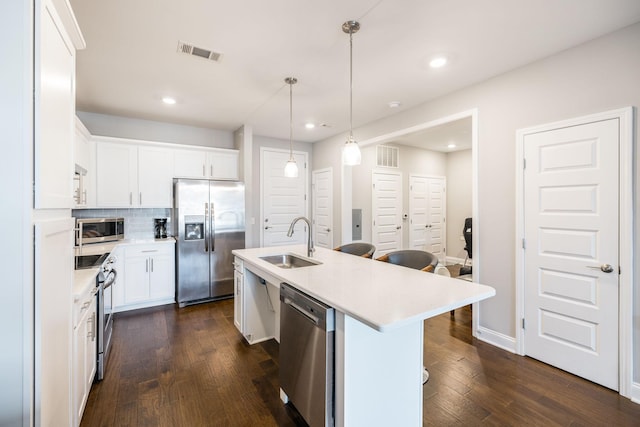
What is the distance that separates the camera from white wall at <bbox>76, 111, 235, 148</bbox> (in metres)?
4.05

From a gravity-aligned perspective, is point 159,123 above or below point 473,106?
above

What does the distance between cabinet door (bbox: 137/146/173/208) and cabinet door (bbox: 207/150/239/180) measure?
59 centimetres

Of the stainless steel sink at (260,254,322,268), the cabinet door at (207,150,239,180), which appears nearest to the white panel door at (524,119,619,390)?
the stainless steel sink at (260,254,322,268)

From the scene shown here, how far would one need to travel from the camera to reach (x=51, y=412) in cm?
116

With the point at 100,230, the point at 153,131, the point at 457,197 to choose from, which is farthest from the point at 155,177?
the point at 457,197

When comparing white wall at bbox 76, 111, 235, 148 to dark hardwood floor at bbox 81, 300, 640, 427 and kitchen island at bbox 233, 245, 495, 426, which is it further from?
kitchen island at bbox 233, 245, 495, 426

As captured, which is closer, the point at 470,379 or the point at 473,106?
the point at 470,379

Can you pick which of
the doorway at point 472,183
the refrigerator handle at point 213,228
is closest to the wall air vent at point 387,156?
the doorway at point 472,183

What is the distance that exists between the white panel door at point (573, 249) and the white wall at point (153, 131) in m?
4.46

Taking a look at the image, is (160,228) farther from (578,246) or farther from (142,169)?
(578,246)

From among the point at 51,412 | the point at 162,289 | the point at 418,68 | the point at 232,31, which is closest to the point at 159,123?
the point at 162,289

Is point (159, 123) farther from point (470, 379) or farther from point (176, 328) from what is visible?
point (470, 379)

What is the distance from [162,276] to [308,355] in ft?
10.6

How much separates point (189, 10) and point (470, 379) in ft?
11.4
